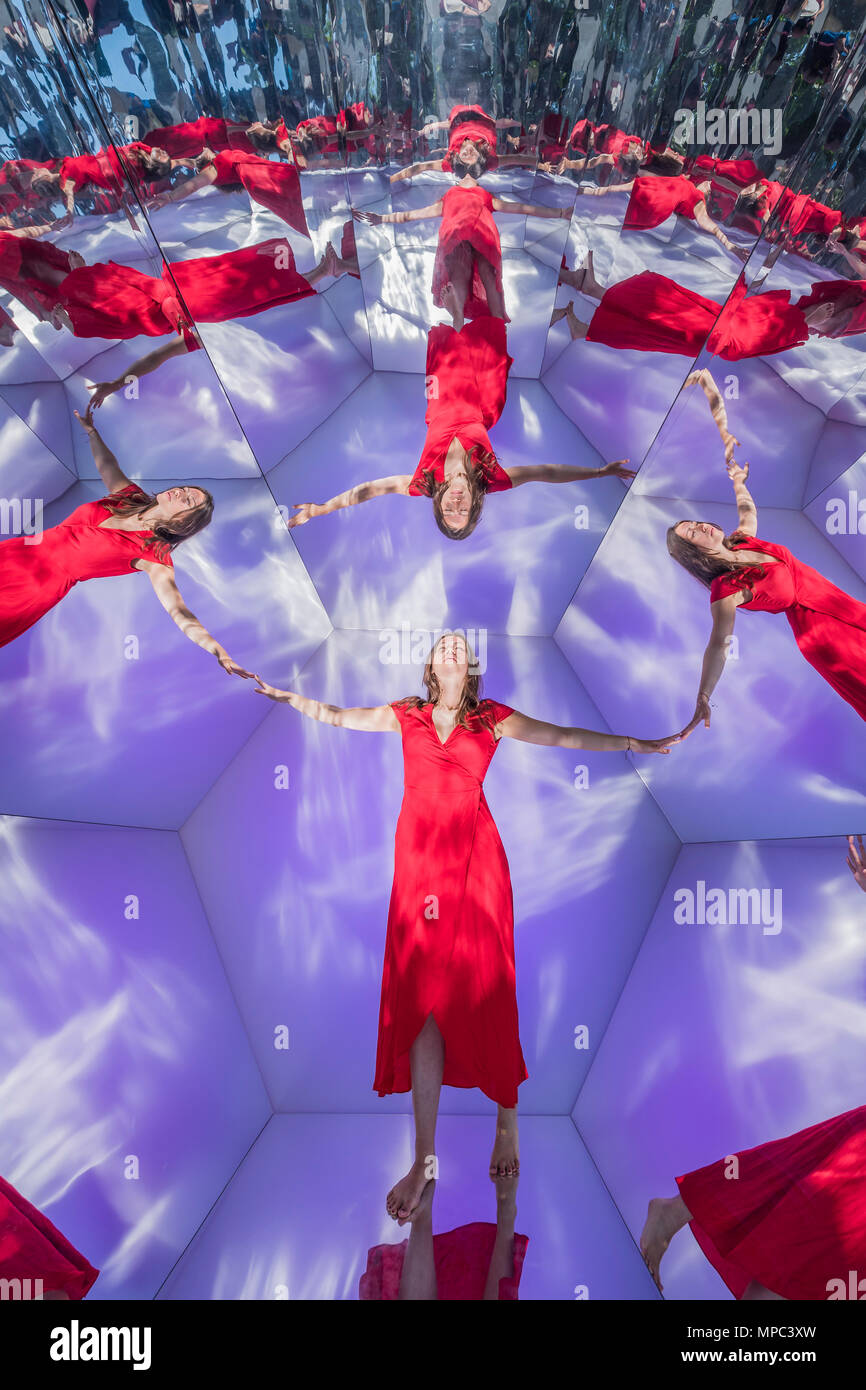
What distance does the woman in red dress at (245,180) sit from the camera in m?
3.57

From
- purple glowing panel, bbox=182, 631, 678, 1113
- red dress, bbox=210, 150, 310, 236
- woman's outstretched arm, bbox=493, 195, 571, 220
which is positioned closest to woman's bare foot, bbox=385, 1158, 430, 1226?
purple glowing panel, bbox=182, 631, 678, 1113

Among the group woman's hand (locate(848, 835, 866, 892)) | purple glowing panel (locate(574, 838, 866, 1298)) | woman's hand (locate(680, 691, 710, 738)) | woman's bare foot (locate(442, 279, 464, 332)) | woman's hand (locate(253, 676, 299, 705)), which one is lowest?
purple glowing panel (locate(574, 838, 866, 1298))

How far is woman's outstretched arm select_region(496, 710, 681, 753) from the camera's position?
3.64 m

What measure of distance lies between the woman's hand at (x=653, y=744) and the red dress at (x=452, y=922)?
61 cm

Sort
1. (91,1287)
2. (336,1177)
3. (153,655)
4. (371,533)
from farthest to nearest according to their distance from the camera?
1. (371,533)
2. (153,655)
3. (336,1177)
4. (91,1287)

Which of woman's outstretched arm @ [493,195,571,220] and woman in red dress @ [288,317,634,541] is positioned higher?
woman's outstretched arm @ [493,195,571,220]

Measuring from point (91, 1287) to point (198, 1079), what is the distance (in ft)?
2.49

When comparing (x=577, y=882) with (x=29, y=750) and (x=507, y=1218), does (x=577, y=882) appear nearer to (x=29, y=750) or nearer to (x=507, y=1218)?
(x=507, y=1218)

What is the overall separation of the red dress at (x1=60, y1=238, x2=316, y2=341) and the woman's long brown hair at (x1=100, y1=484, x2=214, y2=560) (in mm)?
837

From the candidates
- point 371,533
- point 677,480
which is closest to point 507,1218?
point 371,533

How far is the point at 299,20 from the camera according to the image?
319cm

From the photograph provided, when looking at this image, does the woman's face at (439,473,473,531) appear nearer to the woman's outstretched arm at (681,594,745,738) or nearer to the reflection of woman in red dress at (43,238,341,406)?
the reflection of woman in red dress at (43,238,341,406)

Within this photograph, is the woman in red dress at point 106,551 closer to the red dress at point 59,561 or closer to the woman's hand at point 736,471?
the red dress at point 59,561

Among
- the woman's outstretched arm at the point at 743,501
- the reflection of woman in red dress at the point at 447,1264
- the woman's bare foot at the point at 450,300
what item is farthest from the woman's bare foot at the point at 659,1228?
the woman's bare foot at the point at 450,300
